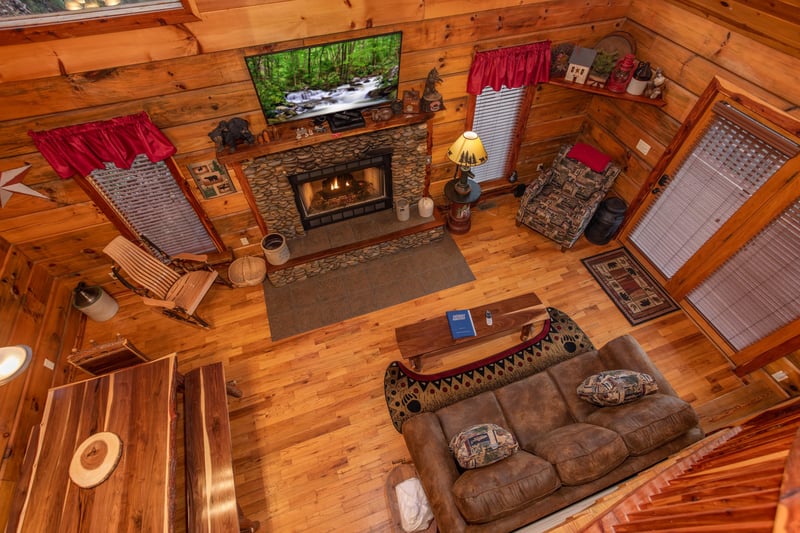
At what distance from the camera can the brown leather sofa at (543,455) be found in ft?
8.15

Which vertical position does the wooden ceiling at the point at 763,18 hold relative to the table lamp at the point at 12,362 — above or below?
above

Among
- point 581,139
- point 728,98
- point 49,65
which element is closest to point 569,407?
point 728,98

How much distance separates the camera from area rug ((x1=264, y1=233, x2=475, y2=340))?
4.56 meters

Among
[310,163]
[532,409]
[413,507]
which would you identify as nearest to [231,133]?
[310,163]

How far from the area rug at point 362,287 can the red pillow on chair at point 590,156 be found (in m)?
2.06

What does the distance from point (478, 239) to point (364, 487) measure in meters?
3.49

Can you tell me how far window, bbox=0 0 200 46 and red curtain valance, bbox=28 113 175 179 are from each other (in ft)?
2.25

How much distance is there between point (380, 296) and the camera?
187 inches

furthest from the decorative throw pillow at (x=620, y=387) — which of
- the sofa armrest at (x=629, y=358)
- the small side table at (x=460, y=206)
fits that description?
the small side table at (x=460, y=206)

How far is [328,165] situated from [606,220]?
3.76 meters

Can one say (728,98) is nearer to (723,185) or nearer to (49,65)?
(723,185)

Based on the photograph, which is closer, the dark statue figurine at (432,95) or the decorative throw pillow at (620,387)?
the decorative throw pillow at (620,387)

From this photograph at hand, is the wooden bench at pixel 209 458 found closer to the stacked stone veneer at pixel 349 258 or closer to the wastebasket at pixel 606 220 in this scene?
the stacked stone veneer at pixel 349 258

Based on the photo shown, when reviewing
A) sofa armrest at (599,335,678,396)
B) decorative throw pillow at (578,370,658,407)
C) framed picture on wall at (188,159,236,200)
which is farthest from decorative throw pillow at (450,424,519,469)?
framed picture on wall at (188,159,236,200)
